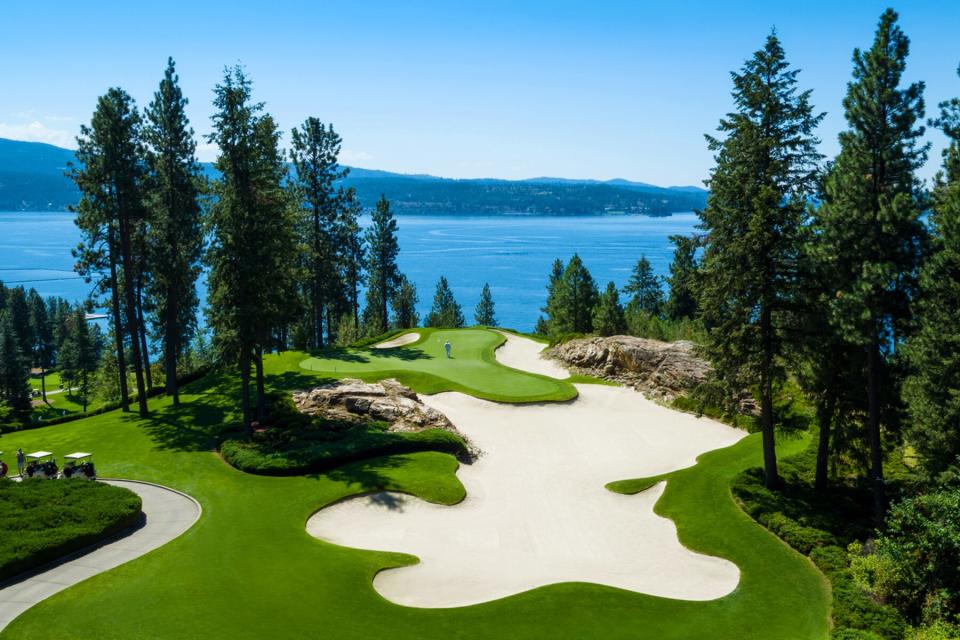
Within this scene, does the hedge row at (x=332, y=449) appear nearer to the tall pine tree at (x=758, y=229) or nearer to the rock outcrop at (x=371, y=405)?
the rock outcrop at (x=371, y=405)

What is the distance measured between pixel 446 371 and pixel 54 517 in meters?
24.9

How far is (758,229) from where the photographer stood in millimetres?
22766

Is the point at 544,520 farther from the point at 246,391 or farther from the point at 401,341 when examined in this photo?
the point at 401,341

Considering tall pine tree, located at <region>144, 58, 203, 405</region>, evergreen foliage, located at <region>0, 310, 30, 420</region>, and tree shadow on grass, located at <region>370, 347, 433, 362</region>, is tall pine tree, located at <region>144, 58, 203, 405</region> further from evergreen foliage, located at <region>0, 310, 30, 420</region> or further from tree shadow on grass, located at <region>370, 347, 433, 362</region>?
evergreen foliage, located at <region>0, 310, 30, 420</region>

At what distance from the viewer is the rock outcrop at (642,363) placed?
126 feet

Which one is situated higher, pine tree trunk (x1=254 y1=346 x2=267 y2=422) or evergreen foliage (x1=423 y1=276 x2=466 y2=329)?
pine tree trunk (x1=254 y1=346 x2=267 y2=422)

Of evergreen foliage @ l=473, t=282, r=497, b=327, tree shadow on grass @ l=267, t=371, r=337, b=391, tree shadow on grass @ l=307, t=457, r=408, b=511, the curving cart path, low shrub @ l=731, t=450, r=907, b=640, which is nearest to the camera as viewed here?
low shrub @ l=731, t=450, r=907, b=640

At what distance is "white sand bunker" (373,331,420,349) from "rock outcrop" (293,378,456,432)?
17165mm

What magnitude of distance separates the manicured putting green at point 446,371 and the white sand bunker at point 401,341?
1.98 meters

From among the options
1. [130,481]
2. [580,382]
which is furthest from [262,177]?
[580,382]

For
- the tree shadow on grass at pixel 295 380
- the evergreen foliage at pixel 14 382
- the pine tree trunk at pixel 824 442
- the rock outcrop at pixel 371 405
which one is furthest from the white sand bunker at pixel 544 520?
the evergreen foliage at pixel 14 382

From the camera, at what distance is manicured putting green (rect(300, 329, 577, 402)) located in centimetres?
3844

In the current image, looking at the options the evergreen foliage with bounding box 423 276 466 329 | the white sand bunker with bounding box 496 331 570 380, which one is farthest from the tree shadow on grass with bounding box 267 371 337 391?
the evergreen foliage with bounding box 423 276 466 329

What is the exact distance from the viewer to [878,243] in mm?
20062
